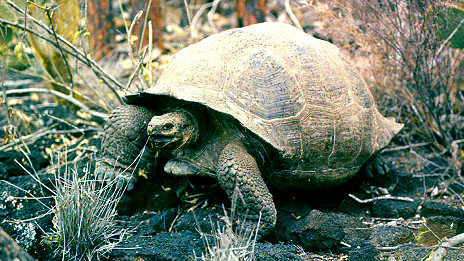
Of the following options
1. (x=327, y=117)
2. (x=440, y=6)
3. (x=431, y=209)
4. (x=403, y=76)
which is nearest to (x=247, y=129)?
(x=327, y=117)

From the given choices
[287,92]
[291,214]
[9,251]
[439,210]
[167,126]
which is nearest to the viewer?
[9,251]

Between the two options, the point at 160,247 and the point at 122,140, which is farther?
the point at 122,140

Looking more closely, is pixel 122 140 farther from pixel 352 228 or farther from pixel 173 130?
pixel 352 228

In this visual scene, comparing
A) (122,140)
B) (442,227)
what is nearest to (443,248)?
(442,227)

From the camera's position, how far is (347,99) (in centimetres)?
296

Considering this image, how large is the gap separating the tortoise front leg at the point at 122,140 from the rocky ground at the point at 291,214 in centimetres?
21

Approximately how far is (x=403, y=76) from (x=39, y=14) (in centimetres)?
340

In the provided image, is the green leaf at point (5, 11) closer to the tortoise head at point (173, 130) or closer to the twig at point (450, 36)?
the tortoise head at point (173, 130)

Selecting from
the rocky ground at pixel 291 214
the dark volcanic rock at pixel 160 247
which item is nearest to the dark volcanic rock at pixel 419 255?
the rocky ground at pixel 291 214

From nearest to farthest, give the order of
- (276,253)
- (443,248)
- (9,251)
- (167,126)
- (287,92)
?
(9,251) < (443,248) < (276,253) < (167,126) < (287,92)

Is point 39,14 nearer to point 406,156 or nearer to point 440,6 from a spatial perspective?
point 440,6

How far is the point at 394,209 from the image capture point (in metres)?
2.93

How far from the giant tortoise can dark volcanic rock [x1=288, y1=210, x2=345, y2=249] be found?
168mm

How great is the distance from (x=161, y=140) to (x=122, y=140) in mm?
449
